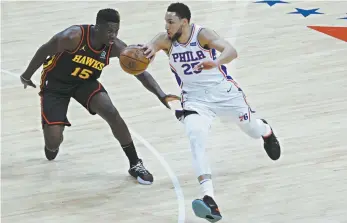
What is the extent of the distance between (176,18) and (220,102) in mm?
805

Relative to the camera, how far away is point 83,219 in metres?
6.14

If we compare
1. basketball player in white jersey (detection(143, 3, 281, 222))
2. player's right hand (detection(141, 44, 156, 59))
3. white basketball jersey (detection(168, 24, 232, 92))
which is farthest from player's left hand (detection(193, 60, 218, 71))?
player's right hand (detection(141, 44, 156, 59))

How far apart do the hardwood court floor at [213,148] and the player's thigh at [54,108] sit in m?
0.55

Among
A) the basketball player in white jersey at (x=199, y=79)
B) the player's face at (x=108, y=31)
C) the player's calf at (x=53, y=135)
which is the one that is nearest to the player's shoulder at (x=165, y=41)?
the basketball player in white jersey at (x=199, y=79)

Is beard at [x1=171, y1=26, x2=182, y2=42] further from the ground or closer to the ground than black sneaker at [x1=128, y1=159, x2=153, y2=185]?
further from the ground

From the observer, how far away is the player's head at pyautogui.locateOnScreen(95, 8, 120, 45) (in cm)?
627

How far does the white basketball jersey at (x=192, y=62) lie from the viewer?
6168 mm

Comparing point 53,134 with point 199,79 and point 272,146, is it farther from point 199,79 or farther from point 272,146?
point 272,146

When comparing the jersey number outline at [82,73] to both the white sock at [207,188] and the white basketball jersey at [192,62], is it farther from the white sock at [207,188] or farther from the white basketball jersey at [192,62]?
the white sock at [207,188]

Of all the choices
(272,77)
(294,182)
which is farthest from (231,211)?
(272,77)

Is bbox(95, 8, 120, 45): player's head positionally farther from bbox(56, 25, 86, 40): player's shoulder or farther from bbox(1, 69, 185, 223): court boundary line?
bbox(1, 69, 185, 223): court boundary line

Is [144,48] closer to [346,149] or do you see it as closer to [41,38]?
[346,149]

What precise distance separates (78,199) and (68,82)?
1.08 metres

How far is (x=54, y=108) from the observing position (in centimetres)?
680
